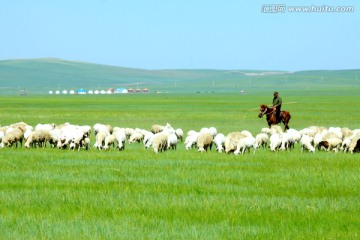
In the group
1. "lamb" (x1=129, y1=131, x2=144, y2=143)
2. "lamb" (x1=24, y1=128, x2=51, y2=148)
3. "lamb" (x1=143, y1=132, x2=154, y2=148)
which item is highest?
"lamb" (x1=24, y1=128, x2=51, y2=148)

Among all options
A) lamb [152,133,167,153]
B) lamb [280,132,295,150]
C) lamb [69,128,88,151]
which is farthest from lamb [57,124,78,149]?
lamb [280,132,295,150]

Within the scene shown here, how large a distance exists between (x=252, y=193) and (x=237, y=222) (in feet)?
9.46

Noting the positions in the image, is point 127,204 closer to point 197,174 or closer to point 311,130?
point 197,174

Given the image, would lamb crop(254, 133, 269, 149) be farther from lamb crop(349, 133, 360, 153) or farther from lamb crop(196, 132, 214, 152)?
lamb crop(349, 133, 360, 153)

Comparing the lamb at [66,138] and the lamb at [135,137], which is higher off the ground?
the lamb at [66,138]

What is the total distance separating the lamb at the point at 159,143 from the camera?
23095 mm

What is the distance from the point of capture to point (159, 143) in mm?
23453

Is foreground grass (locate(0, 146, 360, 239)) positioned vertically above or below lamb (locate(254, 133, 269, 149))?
above

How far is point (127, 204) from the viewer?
42.3ft

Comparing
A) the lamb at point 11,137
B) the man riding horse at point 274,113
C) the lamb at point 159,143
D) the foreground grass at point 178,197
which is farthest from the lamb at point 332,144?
the lamb at point 11,137

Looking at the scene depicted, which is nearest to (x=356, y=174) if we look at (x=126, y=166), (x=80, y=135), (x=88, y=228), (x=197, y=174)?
(x=197, y=174)

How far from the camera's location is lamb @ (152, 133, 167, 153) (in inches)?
909

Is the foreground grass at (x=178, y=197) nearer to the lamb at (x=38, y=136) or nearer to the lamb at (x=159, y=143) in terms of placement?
the lamb at (x=159, y=143)

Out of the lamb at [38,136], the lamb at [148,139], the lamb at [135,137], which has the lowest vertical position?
the lamb at [135,137]
